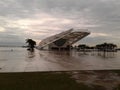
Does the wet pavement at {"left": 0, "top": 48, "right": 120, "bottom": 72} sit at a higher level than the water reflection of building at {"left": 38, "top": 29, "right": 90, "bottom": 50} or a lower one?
lower

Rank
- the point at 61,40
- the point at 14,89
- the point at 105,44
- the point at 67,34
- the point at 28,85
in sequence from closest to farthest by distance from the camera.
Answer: the point at 14,89 < the point at 28,85 < the point at 67,34 < the point at 61,40 < the point at 105,44

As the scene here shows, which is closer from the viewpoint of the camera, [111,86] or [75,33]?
[111,86]

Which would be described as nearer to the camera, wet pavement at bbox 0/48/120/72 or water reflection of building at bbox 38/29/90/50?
wet pavement at bbox 0/48/120/72

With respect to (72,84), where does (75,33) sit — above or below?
above

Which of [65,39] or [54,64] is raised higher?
[65,39]

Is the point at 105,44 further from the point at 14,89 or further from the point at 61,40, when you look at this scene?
the point at 14,89

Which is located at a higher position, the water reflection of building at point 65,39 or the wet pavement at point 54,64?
the water reflection of building at point 65,39

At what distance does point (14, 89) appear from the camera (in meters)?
7.45

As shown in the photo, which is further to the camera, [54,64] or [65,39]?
[65,39]

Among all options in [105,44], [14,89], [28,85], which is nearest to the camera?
[14,89]

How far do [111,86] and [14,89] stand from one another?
389 centimetres

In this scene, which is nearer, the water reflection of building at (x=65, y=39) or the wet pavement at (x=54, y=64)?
the wet pavement at (x=54, y=64)

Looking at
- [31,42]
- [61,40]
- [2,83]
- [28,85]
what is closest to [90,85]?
[28,85]

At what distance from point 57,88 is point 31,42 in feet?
290
